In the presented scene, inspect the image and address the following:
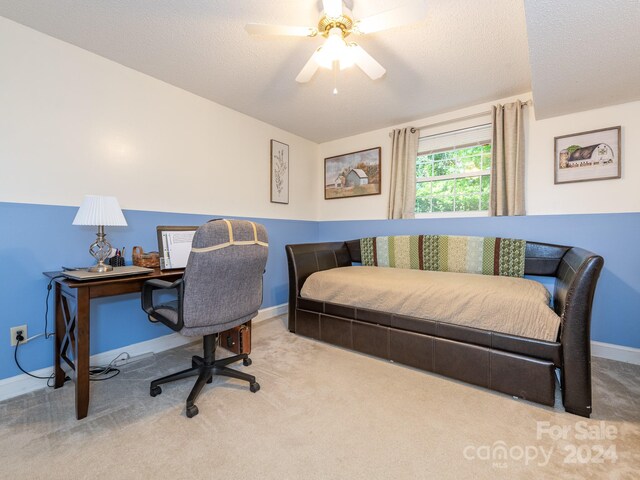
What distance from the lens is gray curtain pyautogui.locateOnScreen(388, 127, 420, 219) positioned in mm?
3158

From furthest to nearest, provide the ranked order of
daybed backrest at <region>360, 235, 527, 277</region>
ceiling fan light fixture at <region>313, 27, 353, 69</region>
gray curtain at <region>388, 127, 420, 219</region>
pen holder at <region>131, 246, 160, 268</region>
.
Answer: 1. gray curtain at <region>388, 127, 420, 219</region>
2. daybed backrest at <region>360, 235, 527, 277</region>
3. pen holder at <region>131, 246, 160, 268</region>
4. ceiling fan light fixture at <region>313, 27, 353, 69</region>

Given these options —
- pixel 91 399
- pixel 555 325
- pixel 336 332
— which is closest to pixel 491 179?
pixel 555 325

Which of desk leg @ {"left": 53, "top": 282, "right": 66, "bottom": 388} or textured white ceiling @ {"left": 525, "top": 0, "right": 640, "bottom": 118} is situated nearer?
textured white ceiling @ {"left": 525, "top": 0, "right": 640, "bottom": 118}

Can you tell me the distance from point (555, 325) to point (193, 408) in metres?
2.08

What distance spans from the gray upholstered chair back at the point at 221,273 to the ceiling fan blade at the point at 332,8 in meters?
1.21

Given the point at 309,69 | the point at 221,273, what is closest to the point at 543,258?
the point at 309,69

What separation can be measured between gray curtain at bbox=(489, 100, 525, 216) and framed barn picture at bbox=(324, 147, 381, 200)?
127 cm

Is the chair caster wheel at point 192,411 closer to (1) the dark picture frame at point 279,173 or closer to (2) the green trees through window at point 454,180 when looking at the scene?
(1) the dark picture frame at point 279,173

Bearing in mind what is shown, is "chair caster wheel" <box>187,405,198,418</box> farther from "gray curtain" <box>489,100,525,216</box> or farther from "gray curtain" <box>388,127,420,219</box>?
"gray curtain" <box>489,100,525,216</box>

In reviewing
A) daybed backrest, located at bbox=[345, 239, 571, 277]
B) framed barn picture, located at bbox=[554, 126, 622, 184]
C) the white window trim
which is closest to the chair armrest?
the white window trim

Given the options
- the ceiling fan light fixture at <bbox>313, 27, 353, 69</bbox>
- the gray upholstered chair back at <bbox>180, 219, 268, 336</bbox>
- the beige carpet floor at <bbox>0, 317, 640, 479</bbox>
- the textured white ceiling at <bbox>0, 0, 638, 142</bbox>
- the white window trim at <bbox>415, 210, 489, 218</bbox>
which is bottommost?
the beige carpet floor at <bbox>0, 317, 640, 479</bbox>

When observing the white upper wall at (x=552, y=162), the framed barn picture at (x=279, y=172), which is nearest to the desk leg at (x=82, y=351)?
the framed barn picture at (x=279, y=172)

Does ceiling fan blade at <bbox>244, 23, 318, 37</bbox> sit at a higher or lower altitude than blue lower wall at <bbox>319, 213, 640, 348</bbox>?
higher

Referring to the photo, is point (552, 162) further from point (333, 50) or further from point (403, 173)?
point (333, 50)
